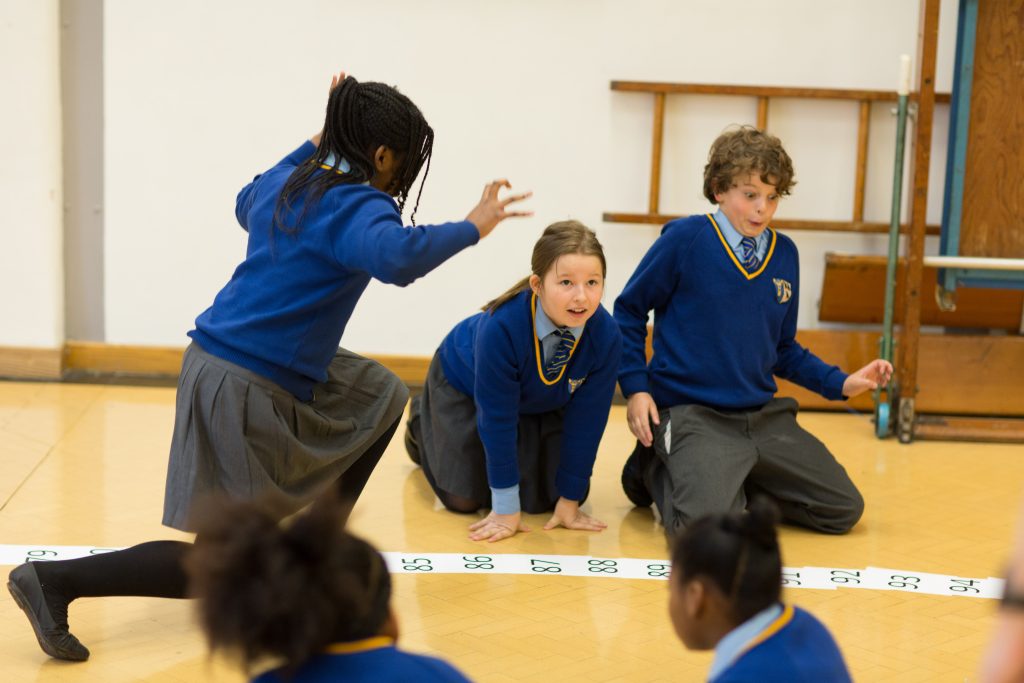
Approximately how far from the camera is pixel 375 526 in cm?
317

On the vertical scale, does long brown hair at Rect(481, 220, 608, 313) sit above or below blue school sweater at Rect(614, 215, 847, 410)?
above

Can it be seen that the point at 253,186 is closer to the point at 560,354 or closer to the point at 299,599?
the point at 560,354

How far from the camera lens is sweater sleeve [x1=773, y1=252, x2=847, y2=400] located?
325 cm

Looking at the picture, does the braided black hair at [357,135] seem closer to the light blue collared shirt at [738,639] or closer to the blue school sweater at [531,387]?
the blue school sweater at [531,387]

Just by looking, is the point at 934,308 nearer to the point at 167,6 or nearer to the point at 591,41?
the point at 591,41

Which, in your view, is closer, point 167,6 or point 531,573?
point 531,573

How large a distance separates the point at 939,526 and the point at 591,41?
2245 mm

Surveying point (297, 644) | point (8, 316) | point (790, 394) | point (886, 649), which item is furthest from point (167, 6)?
point (297, 644)

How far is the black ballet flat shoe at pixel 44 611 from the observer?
2.23 m

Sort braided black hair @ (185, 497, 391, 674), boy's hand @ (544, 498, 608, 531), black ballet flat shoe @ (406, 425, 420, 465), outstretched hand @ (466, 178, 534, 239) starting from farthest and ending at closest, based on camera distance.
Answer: black ballet flat shoe @ (406, 425, 420, 465) < boy's hand @ (544, 498, 608, 531) < outstretched hand @ (466, 178, 534, 239) < braided black hair @ (185, 497, 391, 674)

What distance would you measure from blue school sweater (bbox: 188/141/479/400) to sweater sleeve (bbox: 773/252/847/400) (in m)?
1.29

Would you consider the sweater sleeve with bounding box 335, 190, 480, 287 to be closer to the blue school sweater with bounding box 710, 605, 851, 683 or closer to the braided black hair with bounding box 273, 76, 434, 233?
the braided black hair with bounding box 273, 76, 434, 233

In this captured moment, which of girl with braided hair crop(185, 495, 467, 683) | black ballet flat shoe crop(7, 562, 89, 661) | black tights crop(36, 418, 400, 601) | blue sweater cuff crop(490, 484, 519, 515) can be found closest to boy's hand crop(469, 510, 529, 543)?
blue sweater cuff crop(490, 484, 519, 515)

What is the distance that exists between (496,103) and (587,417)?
191 cm
